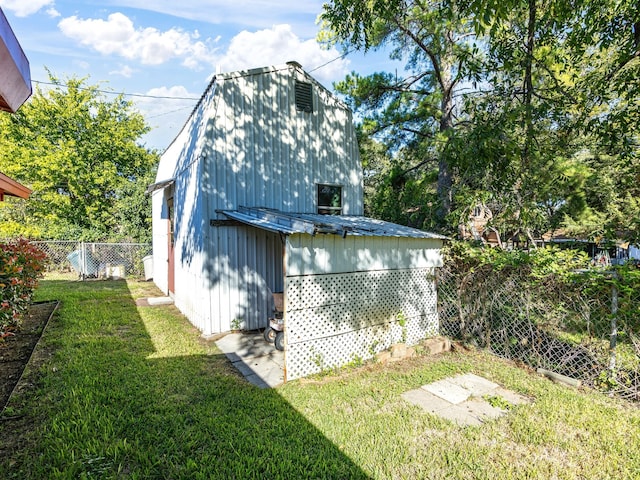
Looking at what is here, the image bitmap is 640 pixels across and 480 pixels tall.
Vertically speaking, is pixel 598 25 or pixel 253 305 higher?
pixel 598 25

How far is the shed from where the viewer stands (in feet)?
16.0

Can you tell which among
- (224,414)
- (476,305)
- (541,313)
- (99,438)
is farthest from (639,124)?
(99,438)

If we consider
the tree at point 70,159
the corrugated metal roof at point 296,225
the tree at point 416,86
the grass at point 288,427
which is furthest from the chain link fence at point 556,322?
the tree at point 70,159

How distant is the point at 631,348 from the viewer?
4.05 metres

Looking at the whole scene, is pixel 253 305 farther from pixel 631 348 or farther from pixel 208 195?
pixel 631 348

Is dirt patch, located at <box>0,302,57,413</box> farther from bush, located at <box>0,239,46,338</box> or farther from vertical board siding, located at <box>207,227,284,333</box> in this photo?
vertical board siding, located at <box>207,227,284,333</box>

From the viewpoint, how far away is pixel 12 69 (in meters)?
1.62

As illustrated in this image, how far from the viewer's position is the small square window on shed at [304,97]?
7.69 metres

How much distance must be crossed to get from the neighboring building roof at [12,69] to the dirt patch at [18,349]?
3632 millimetres

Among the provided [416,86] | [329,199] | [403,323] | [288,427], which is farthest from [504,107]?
[416,86]

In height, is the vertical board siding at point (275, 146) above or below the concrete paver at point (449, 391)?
above

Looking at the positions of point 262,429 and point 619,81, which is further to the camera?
point 619,81

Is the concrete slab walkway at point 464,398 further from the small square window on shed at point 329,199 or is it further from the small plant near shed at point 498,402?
the small square window on shed at point 329,199

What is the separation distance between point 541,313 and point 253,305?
16.8 feet
